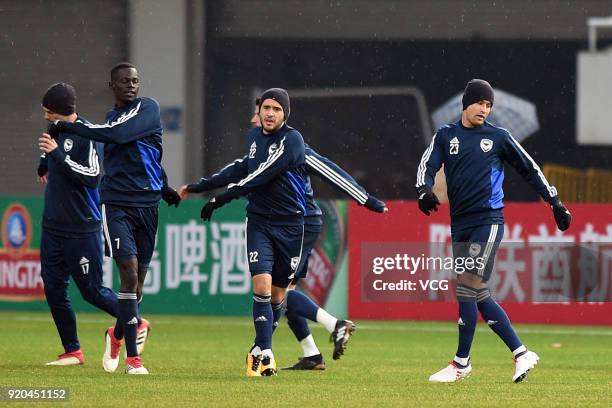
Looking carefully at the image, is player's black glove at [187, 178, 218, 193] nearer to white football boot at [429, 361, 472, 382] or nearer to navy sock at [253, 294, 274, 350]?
navy sock at [253, 294, 274, 350]

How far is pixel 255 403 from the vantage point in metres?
Result: 9.45

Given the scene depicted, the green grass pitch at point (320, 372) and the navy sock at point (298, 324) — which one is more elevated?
the navy sock at point (298, 324)

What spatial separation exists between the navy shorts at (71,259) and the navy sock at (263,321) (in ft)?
5.05

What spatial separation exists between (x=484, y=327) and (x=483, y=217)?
648 cm

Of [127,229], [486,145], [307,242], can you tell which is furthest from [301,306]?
[486,145]

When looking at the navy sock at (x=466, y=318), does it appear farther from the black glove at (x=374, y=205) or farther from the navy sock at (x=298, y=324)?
the navy sock at (x=298, y=324)

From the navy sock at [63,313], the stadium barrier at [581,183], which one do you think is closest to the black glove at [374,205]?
the navy sock at [63,313]

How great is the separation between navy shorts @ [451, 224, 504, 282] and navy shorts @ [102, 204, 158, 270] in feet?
7.08

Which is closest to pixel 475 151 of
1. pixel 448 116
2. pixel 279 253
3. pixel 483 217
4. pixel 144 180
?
pixel 483 217

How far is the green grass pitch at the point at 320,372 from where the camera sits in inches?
387

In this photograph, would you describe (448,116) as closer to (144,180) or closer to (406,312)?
(406,312)

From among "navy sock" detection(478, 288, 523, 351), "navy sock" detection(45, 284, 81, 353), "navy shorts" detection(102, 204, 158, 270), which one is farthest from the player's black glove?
"navy sock" detection(478, 288, 523, 351)

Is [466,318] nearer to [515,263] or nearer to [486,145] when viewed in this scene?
[486,145]

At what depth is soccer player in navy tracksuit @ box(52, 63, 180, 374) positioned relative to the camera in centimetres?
1120
